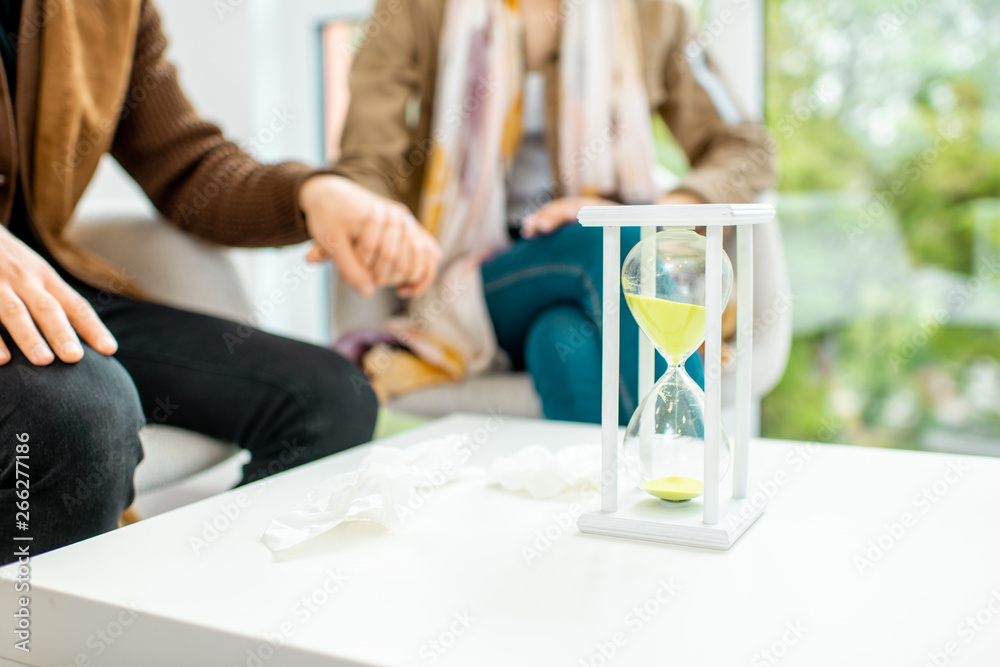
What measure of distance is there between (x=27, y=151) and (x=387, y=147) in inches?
26.0

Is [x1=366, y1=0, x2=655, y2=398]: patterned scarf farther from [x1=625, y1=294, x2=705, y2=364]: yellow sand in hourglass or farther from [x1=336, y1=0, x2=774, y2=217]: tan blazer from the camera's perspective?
[x1=625, y1=294, x2=705, y2=364]: yellow sand in hourglass

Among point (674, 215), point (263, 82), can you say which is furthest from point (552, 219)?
point (263, 82)

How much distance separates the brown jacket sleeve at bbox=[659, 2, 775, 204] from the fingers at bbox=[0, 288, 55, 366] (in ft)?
3.65

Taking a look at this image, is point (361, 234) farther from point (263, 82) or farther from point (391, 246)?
point (263, 82)

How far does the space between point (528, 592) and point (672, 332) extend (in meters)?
0.21

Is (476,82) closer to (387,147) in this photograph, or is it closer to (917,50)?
(387,147)

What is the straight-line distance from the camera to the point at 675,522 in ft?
1.91

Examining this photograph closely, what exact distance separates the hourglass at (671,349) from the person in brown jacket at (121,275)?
448mm

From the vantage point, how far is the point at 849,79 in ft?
6.42

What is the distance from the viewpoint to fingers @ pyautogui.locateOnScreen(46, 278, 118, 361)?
2.32 ft

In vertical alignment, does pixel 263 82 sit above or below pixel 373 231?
above

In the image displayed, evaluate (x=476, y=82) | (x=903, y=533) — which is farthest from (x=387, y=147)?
(x=903, y=533)

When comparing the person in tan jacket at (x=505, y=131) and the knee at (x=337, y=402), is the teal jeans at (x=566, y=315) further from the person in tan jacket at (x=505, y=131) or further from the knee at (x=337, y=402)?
the knee at (x=337, y=402)

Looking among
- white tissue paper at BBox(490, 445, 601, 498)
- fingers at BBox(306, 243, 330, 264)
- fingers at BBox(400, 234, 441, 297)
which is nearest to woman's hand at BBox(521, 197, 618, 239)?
fingers at BBox(400, 234, 441, 297)
